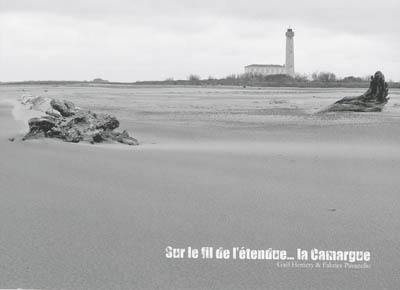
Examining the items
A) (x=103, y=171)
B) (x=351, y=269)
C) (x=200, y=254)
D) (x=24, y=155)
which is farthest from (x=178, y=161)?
(x=351, y=269)

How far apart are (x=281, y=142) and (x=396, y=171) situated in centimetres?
235

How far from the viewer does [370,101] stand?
13.3 meters

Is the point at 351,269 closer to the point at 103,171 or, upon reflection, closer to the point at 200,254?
the point at 200,254

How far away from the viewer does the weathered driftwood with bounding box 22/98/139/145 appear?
7.20 metres

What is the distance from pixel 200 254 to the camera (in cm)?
338

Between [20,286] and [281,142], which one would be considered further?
[281,142]

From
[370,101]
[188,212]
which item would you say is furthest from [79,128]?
[370,101]

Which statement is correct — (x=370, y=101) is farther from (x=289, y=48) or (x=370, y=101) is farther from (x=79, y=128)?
(x=289, y=48)

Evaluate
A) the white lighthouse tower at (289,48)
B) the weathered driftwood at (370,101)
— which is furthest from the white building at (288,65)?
the weathered driftwood at (370,101)

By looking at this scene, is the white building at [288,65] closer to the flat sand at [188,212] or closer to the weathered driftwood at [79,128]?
the weathered driftwood at [79,128]

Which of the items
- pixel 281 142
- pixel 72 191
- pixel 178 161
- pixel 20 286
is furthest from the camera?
pixel 281 142

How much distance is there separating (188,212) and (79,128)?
11.7 feet

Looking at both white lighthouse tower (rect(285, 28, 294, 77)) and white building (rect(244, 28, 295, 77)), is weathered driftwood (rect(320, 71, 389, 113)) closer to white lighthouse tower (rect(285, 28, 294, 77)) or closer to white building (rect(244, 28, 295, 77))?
white building (rect(244, 28, 295, 77))

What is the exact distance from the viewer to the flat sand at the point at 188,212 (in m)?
3.14
